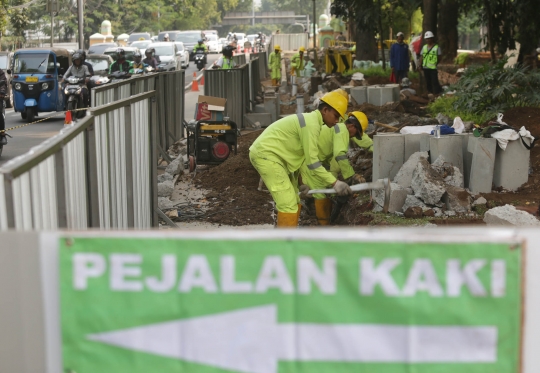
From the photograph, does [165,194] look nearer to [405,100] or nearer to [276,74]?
[405,100]

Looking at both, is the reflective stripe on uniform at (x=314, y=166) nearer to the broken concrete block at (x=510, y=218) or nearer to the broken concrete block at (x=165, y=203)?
the broken concrete block at (x=510, y=218)

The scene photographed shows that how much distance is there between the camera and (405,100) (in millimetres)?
18266

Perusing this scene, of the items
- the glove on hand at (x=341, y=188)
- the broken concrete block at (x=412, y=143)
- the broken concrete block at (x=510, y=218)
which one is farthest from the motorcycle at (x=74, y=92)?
the broken concrete block at (x=510, y=218)

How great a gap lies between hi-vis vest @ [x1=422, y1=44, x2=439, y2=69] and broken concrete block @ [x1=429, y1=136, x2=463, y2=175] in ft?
33.2

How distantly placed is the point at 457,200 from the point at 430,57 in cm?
1124

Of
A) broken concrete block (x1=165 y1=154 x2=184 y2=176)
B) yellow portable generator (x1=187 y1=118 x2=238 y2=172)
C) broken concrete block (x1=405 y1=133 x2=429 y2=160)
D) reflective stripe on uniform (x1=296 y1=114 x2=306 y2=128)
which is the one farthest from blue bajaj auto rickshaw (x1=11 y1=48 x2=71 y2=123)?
reflective stripe on uniform (x1=296 y1=114 x2=306 y2=128)

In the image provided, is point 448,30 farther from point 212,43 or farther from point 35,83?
point 212,43

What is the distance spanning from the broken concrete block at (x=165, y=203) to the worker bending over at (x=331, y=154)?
2153mm

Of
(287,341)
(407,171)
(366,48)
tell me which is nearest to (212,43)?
(366,48)

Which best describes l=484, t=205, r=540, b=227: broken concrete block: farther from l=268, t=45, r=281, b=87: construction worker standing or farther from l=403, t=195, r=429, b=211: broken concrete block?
l=268, t=45, r=281, b=87: construction worker standing

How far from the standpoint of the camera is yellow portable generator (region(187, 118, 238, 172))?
46.8ft

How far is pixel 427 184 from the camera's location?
9336 mm

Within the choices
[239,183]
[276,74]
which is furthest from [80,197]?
→ [276,74]

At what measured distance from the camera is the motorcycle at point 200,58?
50372 millimetres
